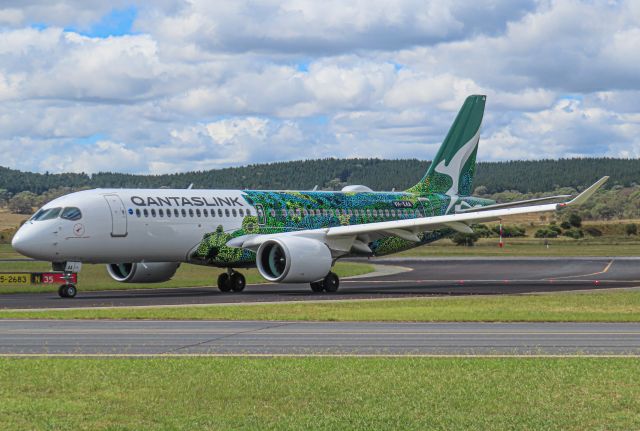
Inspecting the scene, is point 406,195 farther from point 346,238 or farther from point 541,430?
point 541,430

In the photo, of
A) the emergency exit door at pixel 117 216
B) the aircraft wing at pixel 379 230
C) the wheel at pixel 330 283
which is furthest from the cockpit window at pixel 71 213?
the wheel at pixel 330 283

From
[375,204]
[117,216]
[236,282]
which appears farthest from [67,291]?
[375,204]

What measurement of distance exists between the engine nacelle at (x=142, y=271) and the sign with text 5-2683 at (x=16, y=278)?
5088 millimetres

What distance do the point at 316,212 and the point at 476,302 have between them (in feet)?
41.0

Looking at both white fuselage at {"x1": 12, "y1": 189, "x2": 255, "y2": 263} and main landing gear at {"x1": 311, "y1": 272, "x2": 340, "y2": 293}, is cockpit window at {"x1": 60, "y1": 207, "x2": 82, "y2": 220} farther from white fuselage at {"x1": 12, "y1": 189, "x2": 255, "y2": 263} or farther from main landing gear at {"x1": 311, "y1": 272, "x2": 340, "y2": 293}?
main landing gear at {"x1": 311, "y1": 272, "x2": 340, "y2": 293}

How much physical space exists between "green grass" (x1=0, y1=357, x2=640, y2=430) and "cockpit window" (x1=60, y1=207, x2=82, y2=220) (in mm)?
20950

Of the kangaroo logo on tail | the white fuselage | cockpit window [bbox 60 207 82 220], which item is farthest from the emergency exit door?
the kangaroo logo on tail

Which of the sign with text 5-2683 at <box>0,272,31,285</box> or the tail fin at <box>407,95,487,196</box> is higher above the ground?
the tail fin at <box>407,95,487,196</box>

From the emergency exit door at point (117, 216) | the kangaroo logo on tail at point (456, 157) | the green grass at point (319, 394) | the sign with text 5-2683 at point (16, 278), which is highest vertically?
the kangaroo logo on tail at point (456, 157)

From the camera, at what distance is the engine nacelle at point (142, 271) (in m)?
44.5

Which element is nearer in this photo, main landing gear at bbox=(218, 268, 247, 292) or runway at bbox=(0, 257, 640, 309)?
runway at bbox=(0, 257, 640, 309)

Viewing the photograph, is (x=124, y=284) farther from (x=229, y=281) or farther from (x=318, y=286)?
(x=318, y=286)

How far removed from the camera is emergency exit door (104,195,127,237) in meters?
40.2

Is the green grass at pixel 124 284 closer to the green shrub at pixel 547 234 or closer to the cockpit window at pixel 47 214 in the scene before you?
the cockpit window at pixel 47 214
